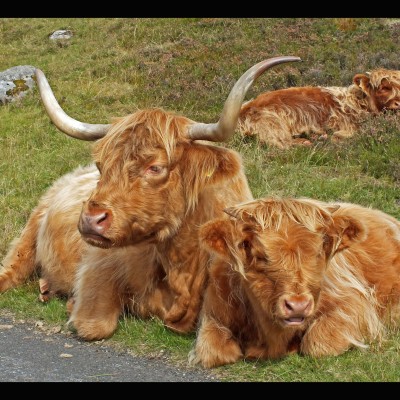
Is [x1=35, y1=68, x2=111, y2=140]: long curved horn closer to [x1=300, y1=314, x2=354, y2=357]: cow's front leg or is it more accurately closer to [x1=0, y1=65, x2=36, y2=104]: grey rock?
[x1=300, y1=314, x2=354, y2=357]: cow's front leg

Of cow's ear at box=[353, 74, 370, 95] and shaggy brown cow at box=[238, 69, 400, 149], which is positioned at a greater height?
cow's ear at box=[353, 74, 370, 95]

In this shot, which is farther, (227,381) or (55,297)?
(55,297)

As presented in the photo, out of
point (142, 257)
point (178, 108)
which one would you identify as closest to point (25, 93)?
point (178, 108)

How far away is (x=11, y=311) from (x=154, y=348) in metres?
1.69

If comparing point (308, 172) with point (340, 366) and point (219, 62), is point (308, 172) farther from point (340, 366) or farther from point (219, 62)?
point (219, 62)

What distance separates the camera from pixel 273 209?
5043 mm

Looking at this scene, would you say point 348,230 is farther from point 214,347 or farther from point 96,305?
point 96,305

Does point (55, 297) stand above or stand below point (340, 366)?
below

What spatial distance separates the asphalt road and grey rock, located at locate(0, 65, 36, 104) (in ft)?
30.0

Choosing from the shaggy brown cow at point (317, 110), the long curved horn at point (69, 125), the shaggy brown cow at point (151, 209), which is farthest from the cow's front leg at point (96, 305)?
the shaggy brown cow at point (317, 110)

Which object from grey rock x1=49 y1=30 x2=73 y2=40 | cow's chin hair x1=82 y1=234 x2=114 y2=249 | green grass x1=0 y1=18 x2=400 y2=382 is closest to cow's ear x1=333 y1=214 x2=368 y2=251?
green grass x1=0 y1=18 x2=400 y2=382

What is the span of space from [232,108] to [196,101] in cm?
818

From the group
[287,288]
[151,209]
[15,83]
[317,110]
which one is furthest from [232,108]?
[15,83]

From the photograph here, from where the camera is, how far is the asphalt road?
16.8 ft
